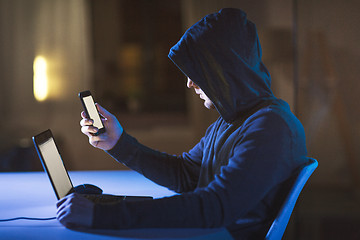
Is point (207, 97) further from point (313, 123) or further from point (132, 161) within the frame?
point (313, 123)

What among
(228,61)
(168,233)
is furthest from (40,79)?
(168,233)

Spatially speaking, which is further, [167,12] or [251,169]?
[167,12]

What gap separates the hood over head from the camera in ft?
4.11

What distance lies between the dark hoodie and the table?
A: 0.07 ft

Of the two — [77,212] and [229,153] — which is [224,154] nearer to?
[229,153]

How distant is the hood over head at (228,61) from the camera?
125 centimetres

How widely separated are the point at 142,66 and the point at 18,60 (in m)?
1.22

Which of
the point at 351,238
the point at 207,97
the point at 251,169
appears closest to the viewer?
the point at 251,169

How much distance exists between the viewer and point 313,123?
3.10 m

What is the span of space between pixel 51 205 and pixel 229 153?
1.93 feet

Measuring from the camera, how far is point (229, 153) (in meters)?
1.24

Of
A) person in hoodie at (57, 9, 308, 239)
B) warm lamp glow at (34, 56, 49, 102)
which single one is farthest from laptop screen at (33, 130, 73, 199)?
warm lamp glow at (34, 56, 49, 102)

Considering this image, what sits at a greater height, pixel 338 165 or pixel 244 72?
pixel 244 72

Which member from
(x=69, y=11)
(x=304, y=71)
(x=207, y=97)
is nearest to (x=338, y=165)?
(x=304, y=71)
